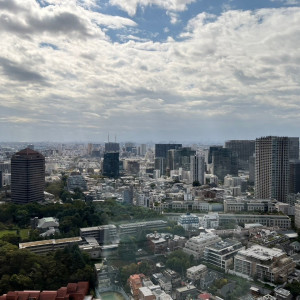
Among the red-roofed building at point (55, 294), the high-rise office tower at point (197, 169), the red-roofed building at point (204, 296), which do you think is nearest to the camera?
the red-roofed building at point (55, 294)

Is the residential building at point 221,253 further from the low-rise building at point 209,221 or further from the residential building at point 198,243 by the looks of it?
the low-rise building at point 209,221

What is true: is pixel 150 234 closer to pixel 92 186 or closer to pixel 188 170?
pixel 92 186

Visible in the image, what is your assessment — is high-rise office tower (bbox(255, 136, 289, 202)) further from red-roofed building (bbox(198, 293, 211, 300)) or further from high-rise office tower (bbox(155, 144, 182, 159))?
high-rise office tower (bbox(155, 144, 182, 159))

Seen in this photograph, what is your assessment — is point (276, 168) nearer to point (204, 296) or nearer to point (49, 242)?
point (204, 296)

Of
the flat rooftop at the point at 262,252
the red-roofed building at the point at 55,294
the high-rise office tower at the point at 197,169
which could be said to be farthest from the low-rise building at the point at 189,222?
the high-rise office tower at the point at 197,169

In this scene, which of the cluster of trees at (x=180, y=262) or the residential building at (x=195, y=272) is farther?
the cluster of trees at (x=180, y=262)
